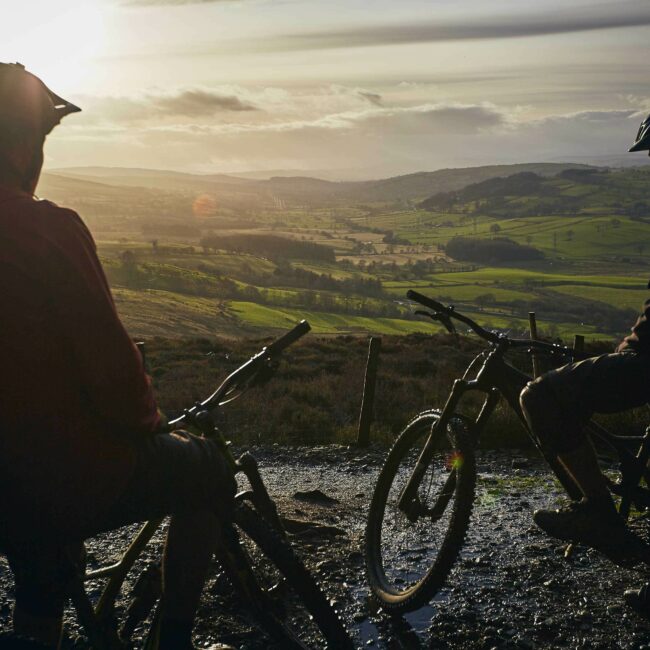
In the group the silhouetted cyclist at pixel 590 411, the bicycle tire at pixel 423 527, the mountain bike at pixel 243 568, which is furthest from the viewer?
the bicycle tire at pixel 423 527

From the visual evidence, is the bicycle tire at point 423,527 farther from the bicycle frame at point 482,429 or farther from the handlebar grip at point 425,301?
the handlebar grip at point 425,301

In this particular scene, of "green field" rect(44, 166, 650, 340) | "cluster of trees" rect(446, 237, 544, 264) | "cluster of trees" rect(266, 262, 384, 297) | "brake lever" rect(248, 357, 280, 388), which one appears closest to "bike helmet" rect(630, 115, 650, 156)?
"brake lever" rect(248, 357, 280, 388)

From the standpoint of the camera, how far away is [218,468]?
3.08 meters

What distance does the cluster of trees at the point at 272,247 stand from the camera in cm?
14925

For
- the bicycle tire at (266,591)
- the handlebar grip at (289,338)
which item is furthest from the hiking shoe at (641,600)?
the handlebar grip at (289,338)

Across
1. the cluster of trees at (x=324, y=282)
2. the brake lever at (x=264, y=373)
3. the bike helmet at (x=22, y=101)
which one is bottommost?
the cluster of trees at (x=324, y=282)

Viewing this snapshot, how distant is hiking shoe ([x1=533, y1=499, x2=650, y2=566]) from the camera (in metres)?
4.28

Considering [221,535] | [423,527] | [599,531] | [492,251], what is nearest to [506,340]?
[599,531]

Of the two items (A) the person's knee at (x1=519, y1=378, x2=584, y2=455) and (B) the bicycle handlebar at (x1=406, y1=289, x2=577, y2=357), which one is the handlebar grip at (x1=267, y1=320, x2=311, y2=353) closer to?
(B) the bicycle handlebar at (x1=406, y1=289, x2=577, y2=357)

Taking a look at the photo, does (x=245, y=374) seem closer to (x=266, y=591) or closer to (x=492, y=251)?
(x=266, y=591)

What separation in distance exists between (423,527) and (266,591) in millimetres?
1892

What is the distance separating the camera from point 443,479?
492cm

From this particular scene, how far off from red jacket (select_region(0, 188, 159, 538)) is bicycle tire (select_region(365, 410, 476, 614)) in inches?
93.2

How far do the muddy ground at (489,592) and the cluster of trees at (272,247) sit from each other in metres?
139
